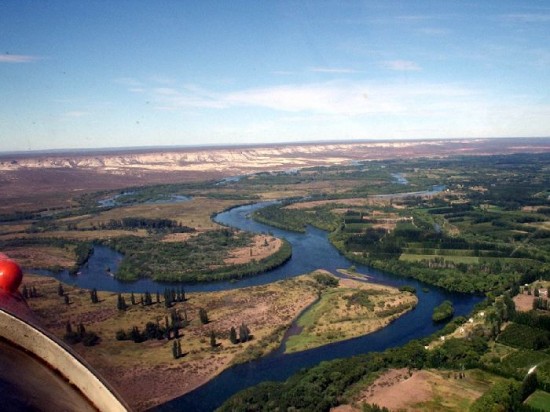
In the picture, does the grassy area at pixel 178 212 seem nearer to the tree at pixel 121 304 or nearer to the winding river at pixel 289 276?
the winding river at pixel 289 276

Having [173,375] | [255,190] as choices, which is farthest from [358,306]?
[255,190]

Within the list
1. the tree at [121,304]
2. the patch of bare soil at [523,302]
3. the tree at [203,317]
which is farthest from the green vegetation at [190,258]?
the patch of bare soil at [523,302]

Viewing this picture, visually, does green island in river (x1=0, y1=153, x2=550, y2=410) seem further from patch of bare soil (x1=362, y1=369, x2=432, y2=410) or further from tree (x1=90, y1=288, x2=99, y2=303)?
tree (x1=90, y1=288, x2=99, y2=303)

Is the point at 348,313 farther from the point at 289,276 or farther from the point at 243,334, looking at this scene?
the point at 289,276

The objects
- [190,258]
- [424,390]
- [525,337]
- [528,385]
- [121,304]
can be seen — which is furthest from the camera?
[190,258]

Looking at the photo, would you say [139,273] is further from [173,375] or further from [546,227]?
[546,227]

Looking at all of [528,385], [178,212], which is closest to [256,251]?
[178,212]

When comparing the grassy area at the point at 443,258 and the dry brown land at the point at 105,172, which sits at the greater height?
the dry brown land at the point at 105,172
